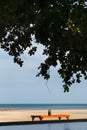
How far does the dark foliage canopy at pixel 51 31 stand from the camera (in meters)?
7.23

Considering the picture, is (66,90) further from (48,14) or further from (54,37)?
(48,14)


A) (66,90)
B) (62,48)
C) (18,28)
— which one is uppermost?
(18,28)

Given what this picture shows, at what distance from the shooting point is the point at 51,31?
8.35 meters

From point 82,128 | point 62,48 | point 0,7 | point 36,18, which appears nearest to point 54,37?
point 62,48

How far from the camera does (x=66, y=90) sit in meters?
9.53

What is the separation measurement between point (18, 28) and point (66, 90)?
1.56 metres

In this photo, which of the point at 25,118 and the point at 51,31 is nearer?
the point at 51,31

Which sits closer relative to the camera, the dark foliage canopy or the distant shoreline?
the dark foliage canopy

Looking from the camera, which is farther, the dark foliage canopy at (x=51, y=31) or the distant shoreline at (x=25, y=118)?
the distant shoreline at (x=25, y=118)

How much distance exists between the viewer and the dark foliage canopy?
7.23 metres

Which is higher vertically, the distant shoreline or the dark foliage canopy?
the distant shoreline

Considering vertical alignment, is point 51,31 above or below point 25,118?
below

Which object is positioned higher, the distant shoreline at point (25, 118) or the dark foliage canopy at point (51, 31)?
the distant shoreline at point (25, 118)

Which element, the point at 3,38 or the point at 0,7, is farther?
the point at 3,38
